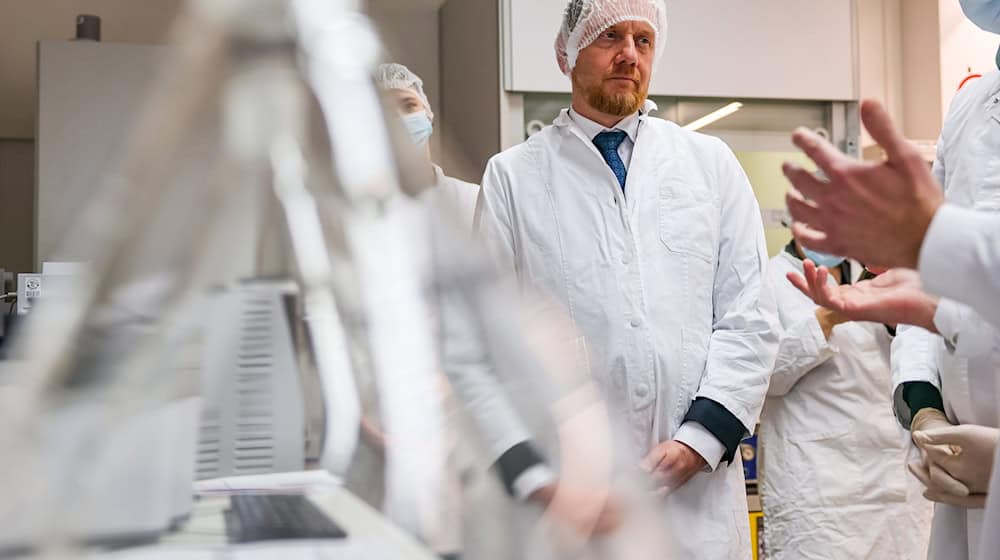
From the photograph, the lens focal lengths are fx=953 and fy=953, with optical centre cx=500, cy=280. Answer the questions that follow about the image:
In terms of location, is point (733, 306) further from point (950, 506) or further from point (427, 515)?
point (427, 515)

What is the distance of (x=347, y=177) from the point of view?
0.88 ft

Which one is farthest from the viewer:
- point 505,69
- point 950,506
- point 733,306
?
point 505,69

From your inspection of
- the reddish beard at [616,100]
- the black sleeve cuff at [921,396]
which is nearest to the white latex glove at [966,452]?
the black sleeve cuff at [921,396]

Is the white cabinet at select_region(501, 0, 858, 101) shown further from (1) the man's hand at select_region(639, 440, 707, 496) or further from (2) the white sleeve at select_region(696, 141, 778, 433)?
(1) the man's hand at select_region(639, 440, 707, 496)

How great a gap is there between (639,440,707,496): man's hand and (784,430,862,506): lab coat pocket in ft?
3.43

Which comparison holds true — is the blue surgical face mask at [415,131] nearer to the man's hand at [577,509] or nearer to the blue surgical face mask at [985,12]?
the man's hand at [577,509]

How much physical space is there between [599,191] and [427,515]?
1.31 metres

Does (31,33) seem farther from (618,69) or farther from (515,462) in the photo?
(515,462)

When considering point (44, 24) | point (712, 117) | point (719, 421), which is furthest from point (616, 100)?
point (44, 24)

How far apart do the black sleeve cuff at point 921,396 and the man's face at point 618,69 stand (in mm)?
640

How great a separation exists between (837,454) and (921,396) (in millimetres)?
1191

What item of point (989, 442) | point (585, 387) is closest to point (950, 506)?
point (989, 442)

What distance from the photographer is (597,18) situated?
1638mm

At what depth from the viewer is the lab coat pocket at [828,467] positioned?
90.1 inches
